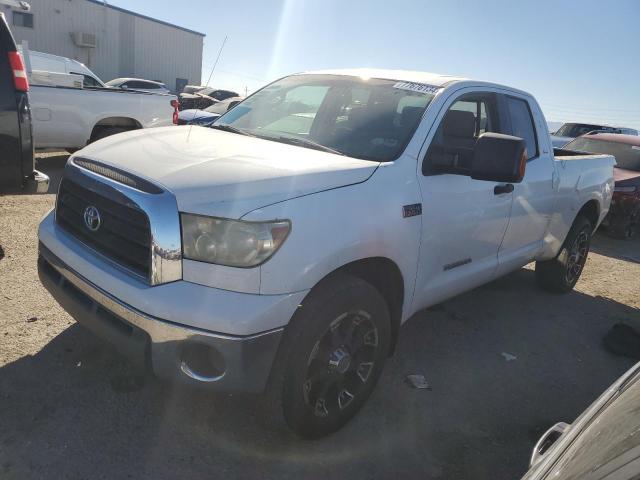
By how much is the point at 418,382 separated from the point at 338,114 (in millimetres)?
1847

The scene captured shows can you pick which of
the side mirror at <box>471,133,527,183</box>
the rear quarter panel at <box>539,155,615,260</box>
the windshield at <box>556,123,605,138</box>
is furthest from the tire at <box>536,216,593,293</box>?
the windshield at <box>556,123,605,138</box>

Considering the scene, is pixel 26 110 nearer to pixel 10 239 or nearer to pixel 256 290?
pixel 10 239

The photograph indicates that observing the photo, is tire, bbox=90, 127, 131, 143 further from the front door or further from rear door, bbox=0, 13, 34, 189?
the front door

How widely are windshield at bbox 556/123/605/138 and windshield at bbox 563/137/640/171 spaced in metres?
8.15

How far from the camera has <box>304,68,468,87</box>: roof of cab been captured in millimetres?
3365

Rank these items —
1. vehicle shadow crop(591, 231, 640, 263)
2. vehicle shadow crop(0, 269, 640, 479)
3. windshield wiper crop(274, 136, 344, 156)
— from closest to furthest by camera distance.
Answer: vehicle shadow crop(0, 269, 640, 479), windshield wiper crop(274, 136, 344, 156), vehicle shadow crop(591, 231, 640, 263)

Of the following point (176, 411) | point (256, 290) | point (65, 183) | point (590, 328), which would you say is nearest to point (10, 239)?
point (65, 183)

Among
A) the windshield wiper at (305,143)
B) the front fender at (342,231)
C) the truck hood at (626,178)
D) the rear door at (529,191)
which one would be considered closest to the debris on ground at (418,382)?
the front fender at (342,231)

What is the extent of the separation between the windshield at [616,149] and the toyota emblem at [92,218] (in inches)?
336

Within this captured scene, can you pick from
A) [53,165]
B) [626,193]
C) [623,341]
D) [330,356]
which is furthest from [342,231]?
[53,165]

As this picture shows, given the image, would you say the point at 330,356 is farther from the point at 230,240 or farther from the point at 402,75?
the point at 402,75

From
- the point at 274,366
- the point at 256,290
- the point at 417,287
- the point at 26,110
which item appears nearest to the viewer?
the point at 256,290

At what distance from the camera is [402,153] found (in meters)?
2.84

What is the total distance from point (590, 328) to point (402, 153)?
2996mm
